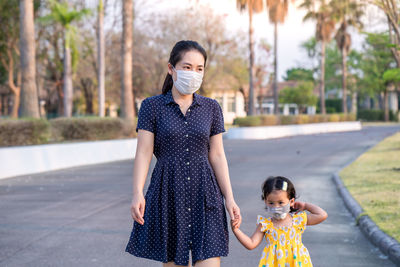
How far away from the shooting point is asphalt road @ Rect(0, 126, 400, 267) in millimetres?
6168

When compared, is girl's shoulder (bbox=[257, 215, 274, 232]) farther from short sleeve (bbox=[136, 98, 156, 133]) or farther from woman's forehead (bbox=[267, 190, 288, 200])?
short sleeve (bbox=[136, 98, 156, 133])

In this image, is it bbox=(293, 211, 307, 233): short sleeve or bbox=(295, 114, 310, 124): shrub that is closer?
bbox=(293, 211, 307, 233): short sleeve

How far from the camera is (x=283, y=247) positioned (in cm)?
377

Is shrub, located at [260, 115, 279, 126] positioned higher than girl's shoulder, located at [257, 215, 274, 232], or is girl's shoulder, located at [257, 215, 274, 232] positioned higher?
girl's shoulder, located at [257, 215, 274, 232]

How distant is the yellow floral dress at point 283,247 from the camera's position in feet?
12.3

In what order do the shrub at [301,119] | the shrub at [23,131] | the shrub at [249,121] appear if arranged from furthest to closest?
the shrub at [301,119] → the shrub at [249,121] → the shrub at [23,131]

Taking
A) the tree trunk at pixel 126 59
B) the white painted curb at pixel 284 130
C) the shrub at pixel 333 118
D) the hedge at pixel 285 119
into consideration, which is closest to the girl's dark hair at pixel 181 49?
the tree trunk at pixel 126 59

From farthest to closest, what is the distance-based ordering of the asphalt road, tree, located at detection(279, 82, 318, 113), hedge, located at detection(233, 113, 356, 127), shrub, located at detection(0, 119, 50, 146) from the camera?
tree, located at detection(279, 82, 318, 113) < hedge, located at detection(233, 113, 356, 127) < shrub, located at detection(0, 119, 50, 146) < the asphalt road

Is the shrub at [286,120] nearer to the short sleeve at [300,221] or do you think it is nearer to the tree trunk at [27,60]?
the tree trunk at [27,60]

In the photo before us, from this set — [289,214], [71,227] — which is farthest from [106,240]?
[289,214]

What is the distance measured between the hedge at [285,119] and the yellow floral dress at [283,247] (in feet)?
112

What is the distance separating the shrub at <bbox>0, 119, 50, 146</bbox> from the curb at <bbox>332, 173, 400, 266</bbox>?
1100 centimetres

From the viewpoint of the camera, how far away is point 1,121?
56.7ft

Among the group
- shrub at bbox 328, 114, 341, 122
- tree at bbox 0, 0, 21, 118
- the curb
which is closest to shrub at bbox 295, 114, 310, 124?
shrub at bbox 328, 114, 341, 122
